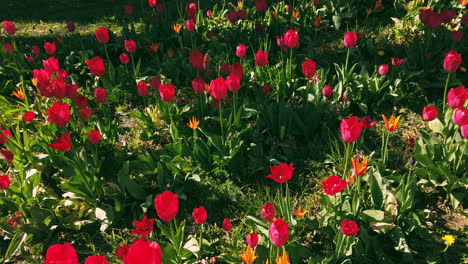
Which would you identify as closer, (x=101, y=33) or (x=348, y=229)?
(x=348, y=229)

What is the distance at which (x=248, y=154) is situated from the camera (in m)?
2.99

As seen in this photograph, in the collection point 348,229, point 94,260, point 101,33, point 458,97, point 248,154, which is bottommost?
point 248,154

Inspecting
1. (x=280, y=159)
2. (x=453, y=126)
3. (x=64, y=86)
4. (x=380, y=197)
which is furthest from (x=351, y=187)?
(x=64, y=86)

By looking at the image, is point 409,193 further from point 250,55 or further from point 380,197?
point 250,55

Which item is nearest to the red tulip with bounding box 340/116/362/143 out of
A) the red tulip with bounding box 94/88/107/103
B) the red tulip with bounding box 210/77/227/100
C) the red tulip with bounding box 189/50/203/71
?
the red tulip with bounding box 210/77/227/100

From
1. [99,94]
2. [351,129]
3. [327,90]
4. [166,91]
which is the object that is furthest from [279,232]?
[99,94]

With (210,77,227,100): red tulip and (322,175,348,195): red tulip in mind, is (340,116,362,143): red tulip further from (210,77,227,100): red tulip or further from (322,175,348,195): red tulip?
(210,77,227,100): red tulip

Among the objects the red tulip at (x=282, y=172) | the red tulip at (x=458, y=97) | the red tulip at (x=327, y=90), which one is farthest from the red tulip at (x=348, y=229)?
the red tulip at (x=327, y=90)

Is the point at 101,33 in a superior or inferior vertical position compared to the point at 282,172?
superior

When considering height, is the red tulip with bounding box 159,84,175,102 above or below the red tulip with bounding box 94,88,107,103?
above

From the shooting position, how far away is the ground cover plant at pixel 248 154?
93.3 inches

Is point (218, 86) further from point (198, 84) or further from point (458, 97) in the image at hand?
point (458, 97)

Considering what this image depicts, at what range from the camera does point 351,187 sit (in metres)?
2.59

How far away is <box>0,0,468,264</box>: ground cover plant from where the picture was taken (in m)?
2.37
